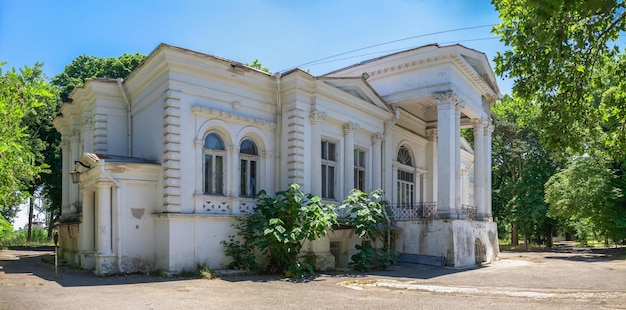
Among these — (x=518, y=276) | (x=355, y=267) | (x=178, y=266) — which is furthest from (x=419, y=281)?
(x=178, y=266)

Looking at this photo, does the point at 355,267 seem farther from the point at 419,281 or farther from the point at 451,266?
the point at 451,266

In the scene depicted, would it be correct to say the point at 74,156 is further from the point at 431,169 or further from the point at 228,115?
the point at 431,169

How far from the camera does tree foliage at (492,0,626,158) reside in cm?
867

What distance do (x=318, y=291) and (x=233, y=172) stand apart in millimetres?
5633

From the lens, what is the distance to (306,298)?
10.5 meters

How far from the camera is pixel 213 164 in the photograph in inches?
617

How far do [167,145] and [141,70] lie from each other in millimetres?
3068

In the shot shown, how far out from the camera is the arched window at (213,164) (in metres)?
15.5

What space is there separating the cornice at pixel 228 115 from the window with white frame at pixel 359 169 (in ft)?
15.3

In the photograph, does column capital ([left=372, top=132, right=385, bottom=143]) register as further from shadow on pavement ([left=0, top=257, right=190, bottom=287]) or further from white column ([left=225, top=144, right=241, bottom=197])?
shadow on pavement ([left=0, top=257, right=190, bottom=287])

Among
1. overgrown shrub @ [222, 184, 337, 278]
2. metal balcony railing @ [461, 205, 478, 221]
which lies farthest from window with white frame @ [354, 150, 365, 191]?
overgrown shrub @ [222, 184, 337, 278]

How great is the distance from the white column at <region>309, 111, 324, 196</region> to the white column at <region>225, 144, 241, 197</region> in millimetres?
2633

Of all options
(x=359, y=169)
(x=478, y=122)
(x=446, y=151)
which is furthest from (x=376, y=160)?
(x=478, y=122)

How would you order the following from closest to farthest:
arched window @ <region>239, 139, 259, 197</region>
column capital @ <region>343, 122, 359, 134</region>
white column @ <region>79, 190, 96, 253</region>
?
white column @ <region>79, 190, 96, 253</region> < arched window @ <region>239, 139, 259, 197</region> < column capital @ <region>343, 122, 359, 134</region>
